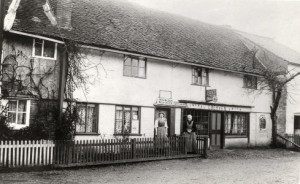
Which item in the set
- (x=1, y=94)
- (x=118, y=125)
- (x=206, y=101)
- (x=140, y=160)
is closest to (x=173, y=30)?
(x=206, y=101)

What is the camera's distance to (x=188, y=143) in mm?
16625

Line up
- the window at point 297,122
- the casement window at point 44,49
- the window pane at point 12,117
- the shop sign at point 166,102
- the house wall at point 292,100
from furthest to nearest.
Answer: the window at point 297,122 < the house wall at point 292,100 < the shop sign at point 166,102 < the casement window at point 44,49 < the window pane at point 12,117

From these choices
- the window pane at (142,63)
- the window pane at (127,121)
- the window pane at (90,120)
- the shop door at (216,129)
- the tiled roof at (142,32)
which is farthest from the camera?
the shop door at (216,129)

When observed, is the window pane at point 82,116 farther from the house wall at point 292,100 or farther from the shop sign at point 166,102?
the house wall at point 292,100

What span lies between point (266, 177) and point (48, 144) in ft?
24.6

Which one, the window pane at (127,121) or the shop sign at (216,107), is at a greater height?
the shop sign at (216,107)

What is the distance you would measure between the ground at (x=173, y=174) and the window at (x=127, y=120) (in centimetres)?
280

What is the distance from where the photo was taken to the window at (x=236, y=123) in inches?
870

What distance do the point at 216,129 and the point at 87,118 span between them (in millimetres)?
9113

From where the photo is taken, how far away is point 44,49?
1450 cm

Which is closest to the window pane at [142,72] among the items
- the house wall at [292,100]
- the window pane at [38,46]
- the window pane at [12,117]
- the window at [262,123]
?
the window pane at [38,46]

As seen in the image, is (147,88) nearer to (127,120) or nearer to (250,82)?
(127,120)

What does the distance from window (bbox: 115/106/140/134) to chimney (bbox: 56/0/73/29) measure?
177 inches

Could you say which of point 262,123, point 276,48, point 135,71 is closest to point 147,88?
point 135,71
